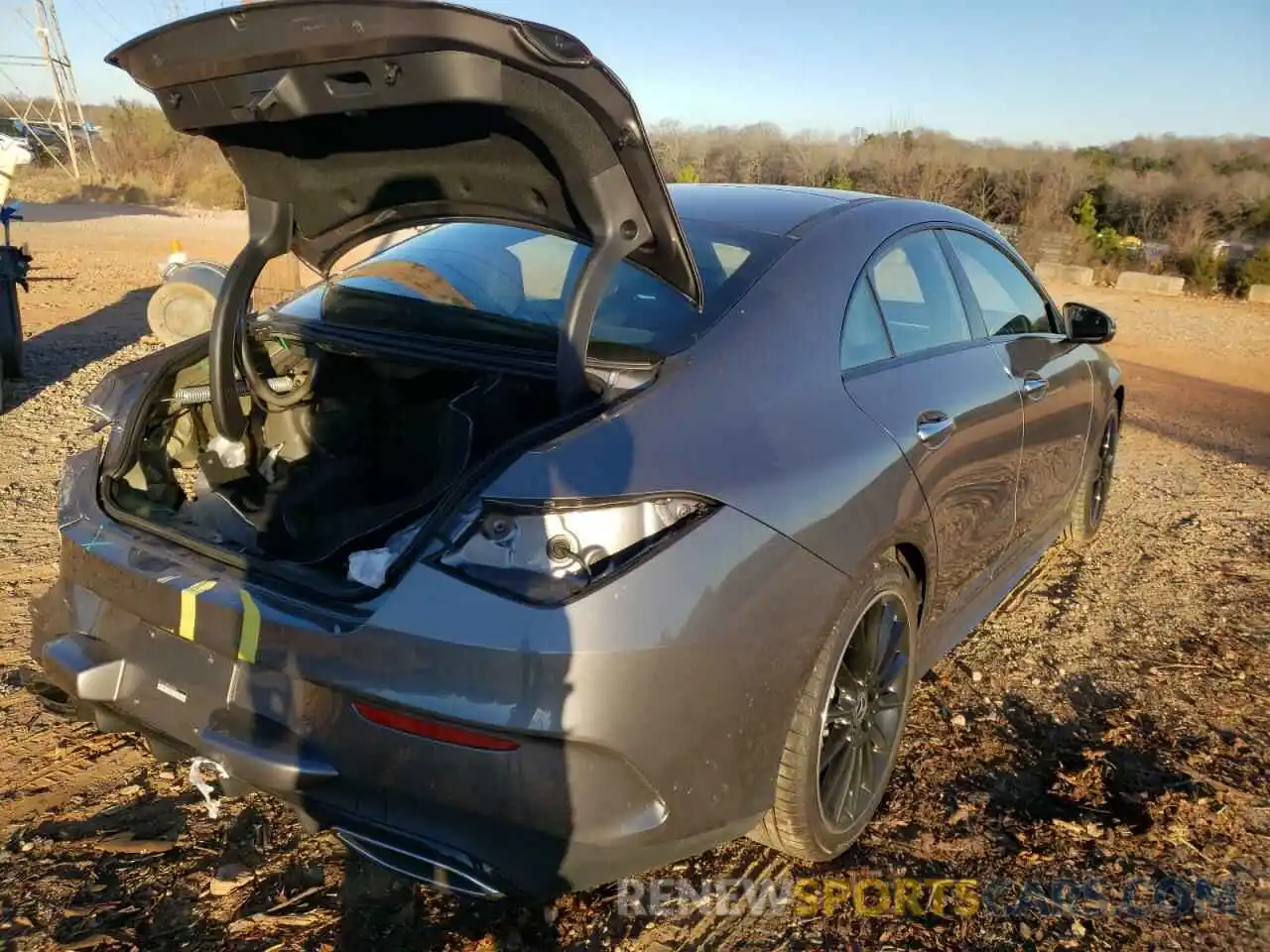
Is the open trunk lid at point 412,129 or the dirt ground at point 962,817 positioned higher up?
the open trunk lid at point 412,129

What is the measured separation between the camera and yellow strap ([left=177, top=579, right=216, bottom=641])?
2.16 metres

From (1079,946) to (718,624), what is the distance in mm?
1239

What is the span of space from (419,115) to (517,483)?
34.6 inches

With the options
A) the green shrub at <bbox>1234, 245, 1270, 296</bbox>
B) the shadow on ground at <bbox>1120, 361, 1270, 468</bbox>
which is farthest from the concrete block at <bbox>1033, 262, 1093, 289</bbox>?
the shadow on ground at <bbox>1120, 361, 1270, 468</bbox>

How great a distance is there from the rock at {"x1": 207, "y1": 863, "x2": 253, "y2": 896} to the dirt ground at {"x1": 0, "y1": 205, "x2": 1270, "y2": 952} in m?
0.02

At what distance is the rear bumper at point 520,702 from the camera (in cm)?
185

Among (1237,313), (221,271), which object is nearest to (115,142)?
(221,271)

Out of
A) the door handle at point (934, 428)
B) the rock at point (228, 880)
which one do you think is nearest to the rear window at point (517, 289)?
the door handle at point (934, 428)

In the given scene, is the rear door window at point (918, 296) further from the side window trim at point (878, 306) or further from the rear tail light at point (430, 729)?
the rear tail light at point (430, 729)

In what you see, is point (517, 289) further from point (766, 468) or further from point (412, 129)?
point (766, 468)

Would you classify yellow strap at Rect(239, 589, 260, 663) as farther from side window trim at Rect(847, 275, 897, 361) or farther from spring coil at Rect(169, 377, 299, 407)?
side window trim at Rect(847, 275, 897, 361)

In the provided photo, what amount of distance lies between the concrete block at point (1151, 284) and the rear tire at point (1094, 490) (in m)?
15.2

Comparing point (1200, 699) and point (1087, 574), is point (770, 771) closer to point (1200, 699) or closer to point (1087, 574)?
point (1200, 699)

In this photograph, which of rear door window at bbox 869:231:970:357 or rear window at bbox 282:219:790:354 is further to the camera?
rear door window at bbox 869:231:970:357
